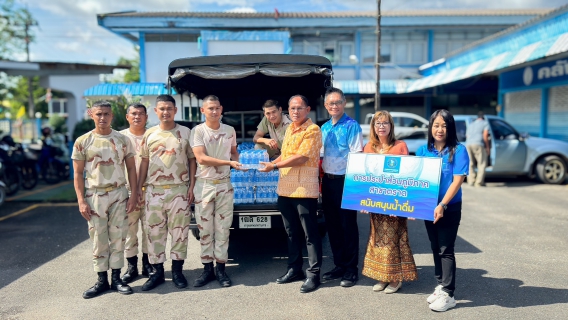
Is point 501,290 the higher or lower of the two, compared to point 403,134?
lower

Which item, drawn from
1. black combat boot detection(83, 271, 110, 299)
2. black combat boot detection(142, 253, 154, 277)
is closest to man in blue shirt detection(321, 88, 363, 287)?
black combat boot detection(142, 253, 154, 277)

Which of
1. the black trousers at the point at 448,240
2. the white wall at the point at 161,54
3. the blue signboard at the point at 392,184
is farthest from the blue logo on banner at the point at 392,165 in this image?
the white wall at the point at 161,54

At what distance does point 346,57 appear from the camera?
2169 centimetres

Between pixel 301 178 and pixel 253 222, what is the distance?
0.90 meters

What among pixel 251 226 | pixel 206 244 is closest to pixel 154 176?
pixel 206 244

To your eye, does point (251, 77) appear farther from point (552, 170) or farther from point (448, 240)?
point (552, 170)

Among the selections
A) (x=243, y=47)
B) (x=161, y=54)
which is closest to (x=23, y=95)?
(x=161, y=54)

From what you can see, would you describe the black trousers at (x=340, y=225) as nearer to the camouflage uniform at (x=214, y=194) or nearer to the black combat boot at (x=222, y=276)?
the camouflage uniform at (x=214, y=194)

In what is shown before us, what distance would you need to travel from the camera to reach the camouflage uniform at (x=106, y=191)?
4008 millimetres

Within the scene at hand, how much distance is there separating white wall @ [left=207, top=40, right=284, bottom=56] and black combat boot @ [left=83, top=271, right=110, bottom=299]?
10.5 metres

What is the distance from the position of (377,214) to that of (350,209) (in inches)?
10.9

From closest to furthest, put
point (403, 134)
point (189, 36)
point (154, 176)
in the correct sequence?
point (154, 176) < point (403, 134) < point (189, 36)

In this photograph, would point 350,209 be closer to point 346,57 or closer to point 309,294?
point 309,294

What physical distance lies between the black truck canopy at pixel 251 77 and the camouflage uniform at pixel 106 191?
4.15 ft
